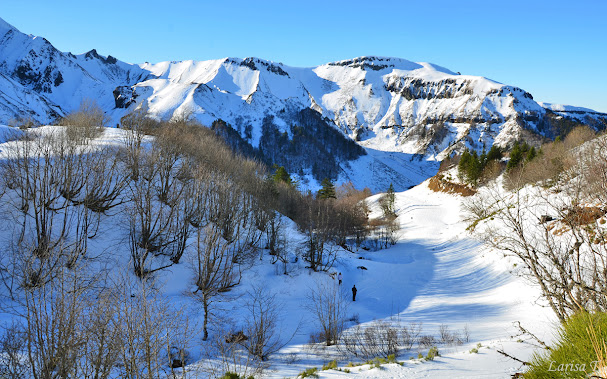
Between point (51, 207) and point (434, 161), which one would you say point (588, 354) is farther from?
point (434, 161)

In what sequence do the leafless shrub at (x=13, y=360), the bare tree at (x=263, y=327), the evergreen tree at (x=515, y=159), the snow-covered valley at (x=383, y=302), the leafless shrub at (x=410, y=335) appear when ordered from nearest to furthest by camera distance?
the leafless shrub at (x=13, y=360) → the snow-covered valley at (x=383, y=302) → the bare tree at (x=263, y=327) → the leafless shrub at (x=410, y=335) → the evergreen tree at (x=515, y=159)

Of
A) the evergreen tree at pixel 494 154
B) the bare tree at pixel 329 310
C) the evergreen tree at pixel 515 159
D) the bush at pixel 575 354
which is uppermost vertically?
the evergreen tree at pixel 494 154

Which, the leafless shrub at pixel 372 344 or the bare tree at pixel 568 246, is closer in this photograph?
the bare tree at pixel 568 246

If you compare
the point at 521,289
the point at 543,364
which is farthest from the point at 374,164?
the point at 543,364

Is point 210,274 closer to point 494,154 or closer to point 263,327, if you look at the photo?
point 263,327

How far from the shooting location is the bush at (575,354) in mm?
3162

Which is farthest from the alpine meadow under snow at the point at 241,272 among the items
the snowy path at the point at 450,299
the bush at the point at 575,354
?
the snowy path at the point at 450,299

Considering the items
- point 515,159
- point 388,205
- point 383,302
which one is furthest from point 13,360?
point 515,159

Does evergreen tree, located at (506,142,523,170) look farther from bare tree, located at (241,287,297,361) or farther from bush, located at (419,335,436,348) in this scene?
bare tree, located at (241,287,297,361)

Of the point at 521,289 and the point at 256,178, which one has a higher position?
the point at 256,178

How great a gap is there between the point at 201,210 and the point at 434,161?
171m

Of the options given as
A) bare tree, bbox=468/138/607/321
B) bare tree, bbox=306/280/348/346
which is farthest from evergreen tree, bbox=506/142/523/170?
bare tree, bbox=468/138/607/321

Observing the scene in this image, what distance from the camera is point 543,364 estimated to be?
3.60 metres

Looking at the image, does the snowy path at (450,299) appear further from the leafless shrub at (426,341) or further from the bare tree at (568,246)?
the bare tree at (568,246)
